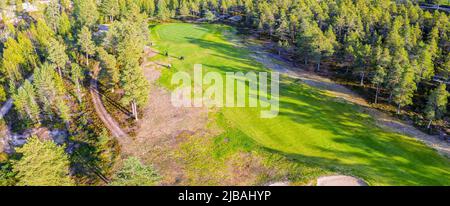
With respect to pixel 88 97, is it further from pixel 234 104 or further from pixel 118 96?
pixel 234 104

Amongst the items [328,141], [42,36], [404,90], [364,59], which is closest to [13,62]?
[42,36]

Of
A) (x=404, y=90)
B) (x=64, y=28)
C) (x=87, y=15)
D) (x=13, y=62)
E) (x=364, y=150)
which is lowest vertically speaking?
(x=364, y=150)

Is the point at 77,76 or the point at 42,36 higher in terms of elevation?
the point at 42,36

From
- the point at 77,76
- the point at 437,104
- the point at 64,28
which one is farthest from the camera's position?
the point at 64,28

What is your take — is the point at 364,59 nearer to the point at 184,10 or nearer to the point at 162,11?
the point at 184,10

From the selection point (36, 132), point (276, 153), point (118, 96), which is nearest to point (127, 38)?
point (118, 96)

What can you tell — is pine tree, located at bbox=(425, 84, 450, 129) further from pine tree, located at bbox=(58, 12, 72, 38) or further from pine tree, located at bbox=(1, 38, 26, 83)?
pine tree, located at bbox=(58, 12, 72, 38)

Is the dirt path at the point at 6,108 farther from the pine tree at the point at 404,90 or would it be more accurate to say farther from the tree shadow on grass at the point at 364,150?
the pine tree at the point at 404,90
